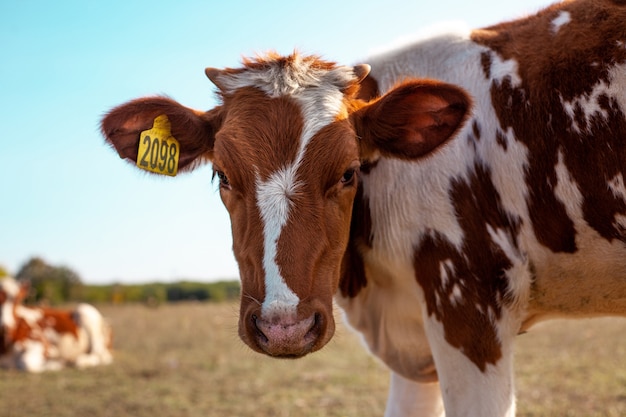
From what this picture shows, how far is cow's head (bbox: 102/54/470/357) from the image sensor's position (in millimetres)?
3387

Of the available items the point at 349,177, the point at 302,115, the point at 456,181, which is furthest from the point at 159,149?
the point at 456,181

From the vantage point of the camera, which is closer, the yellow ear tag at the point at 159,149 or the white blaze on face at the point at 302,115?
the white blaze on face at the point at 302,115

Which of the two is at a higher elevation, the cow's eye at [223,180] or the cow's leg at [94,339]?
the cow's eye at [223,180]

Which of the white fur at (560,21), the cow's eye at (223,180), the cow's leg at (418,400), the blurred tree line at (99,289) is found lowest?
the blurred tree line at (99,289)

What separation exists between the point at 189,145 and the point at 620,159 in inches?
98.2

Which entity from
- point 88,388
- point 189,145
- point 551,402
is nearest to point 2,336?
point 88,388

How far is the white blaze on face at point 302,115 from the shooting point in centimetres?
334

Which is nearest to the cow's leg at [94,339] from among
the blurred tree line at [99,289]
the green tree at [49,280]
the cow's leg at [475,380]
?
the cow's leg at [475,380]

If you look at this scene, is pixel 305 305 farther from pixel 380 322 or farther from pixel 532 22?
pixel 532 22

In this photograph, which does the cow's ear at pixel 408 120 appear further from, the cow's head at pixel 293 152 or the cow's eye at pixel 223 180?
the cow's eye at pixel 223 180

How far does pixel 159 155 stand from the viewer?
4.37m

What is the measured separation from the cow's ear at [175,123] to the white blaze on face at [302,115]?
0.97 ft

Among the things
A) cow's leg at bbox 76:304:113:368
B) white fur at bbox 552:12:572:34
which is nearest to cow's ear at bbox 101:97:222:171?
white fur at bbox 552:12:572:34

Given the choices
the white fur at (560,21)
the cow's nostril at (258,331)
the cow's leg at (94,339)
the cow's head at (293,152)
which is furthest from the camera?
the cow's leg at (94,339)
